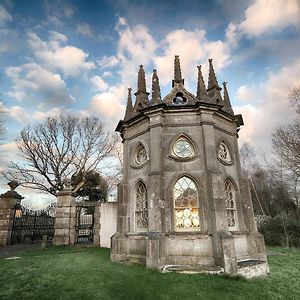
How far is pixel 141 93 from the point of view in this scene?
39.4ft

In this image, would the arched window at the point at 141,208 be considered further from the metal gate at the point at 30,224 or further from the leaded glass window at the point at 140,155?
the metal gate at the point at 30,224

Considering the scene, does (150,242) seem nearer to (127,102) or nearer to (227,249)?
(227,249)

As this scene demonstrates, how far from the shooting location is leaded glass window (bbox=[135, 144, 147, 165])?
404 inches

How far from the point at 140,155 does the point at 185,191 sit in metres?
2.77

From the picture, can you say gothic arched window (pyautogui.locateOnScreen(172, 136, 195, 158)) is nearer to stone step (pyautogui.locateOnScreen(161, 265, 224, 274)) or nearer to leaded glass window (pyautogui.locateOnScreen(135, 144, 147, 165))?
leaded glass window (pyautogui.locateOnScreen(135, 144, 147, 165))

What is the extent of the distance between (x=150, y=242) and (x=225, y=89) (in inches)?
343

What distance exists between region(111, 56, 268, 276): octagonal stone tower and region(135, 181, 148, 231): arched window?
0.13ft

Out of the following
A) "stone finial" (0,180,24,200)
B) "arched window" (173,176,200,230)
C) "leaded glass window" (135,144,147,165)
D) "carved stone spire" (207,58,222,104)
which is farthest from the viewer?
"stone finial" (0,180,24,200)

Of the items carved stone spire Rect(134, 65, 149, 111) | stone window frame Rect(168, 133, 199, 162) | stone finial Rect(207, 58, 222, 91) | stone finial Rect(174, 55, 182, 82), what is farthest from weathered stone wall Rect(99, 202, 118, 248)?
stone finial Rect(207, 58, 222, 91)

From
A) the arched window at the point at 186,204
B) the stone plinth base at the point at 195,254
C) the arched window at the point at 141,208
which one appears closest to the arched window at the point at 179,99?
the arched window at the point at 186,204

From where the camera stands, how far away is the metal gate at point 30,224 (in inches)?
669

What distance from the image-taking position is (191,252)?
820cm

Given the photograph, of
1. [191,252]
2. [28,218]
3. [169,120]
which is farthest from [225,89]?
[28,218]

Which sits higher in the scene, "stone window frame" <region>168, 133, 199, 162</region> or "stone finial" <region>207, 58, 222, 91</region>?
"stone finial" <region>207, 58, 222, 91</region>
